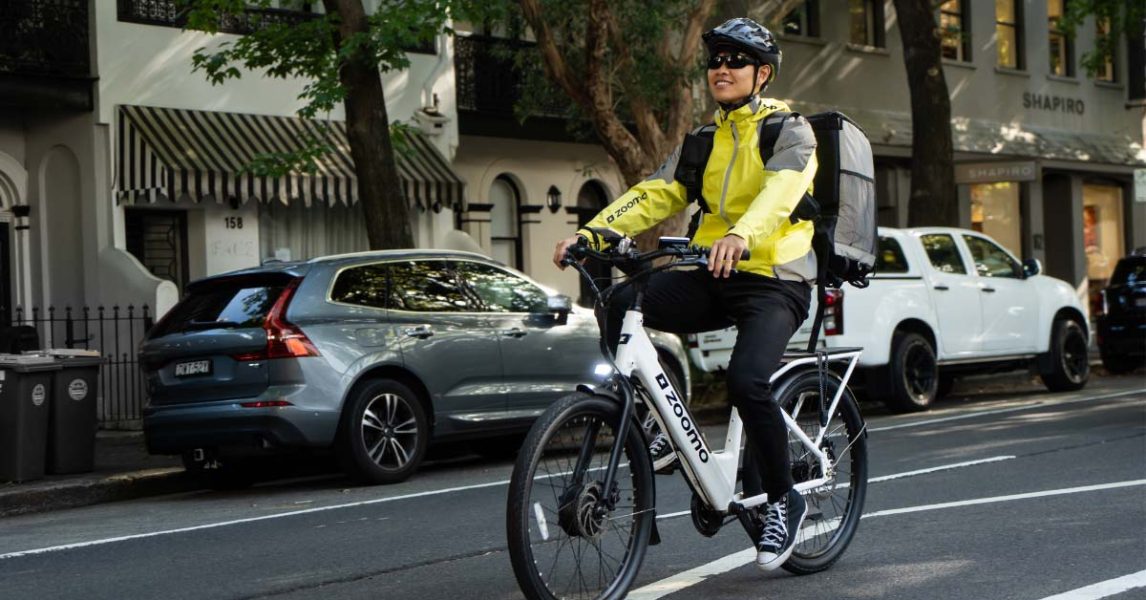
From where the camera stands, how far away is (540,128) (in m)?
25.1

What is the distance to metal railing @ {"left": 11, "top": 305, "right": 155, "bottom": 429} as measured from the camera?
714 inches

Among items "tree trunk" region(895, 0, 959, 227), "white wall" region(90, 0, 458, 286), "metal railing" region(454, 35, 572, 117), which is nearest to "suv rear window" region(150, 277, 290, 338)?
"white wall" region(90, 0, 458, 286)

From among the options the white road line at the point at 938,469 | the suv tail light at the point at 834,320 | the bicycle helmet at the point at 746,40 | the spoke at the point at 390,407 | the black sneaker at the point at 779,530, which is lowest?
the white road line at the point at 938,469

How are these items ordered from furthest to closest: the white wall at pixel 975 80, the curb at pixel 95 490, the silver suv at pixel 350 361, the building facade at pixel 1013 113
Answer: the building facade at pixel 1013 113 → the white wall at pixel 975 80 → the silver suv at pixel 350 361 → the curb at pixel 95 490

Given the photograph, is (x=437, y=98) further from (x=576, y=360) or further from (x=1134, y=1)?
(x=1134, y=1)

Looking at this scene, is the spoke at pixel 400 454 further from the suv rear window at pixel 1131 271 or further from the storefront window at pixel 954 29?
the storefront window at pixel 954 29

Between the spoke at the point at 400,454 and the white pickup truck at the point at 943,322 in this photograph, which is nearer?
the spoke at the point at 400,454

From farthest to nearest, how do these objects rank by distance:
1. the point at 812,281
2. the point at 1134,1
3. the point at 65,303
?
the point at 1134,1
the point at 65,303
the point at 812,281

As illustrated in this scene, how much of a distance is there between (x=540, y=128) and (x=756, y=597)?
19.4 m

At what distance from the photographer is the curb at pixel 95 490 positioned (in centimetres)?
1131

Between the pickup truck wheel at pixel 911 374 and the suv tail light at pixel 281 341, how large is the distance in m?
7.11

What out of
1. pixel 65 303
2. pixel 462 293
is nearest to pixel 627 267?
pixel 462 293

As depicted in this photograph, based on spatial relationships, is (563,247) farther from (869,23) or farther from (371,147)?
(869,23)

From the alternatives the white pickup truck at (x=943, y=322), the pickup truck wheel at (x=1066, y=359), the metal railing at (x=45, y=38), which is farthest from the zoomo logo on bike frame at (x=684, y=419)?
the metal railing at (x=45, y=38)
